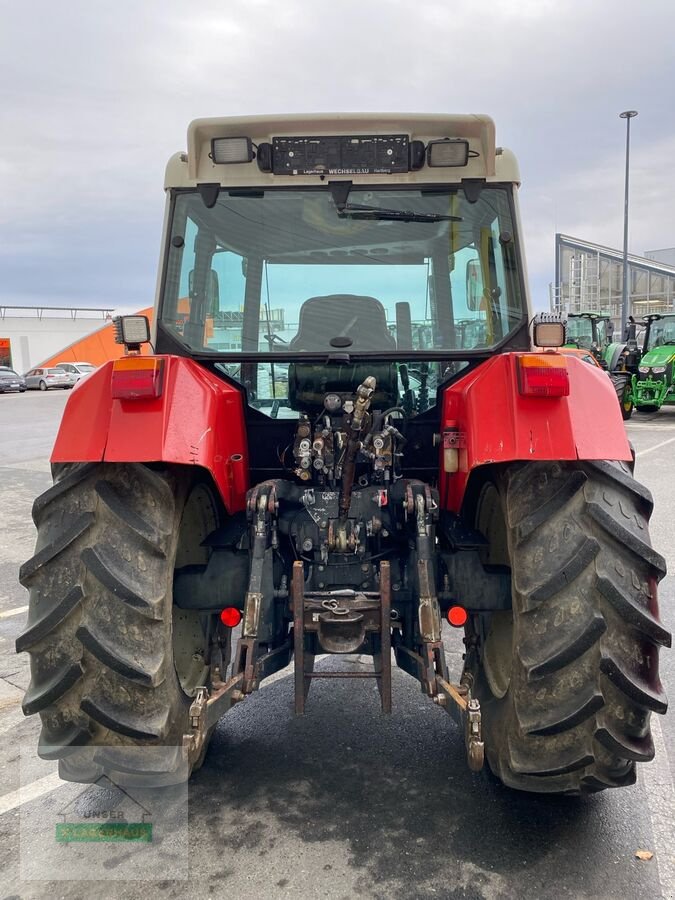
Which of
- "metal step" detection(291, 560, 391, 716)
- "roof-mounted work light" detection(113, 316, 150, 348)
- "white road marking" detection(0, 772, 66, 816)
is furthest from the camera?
"white road marking" detection(0, 772, 66, 816)

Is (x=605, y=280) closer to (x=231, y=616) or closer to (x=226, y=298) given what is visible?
(x=226, y=298)

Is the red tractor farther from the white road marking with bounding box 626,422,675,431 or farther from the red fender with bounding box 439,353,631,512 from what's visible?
the white road marking with bounding box 626,422,675,431

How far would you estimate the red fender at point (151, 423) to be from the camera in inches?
104

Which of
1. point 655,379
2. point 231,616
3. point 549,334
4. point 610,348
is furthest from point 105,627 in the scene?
point 655,379

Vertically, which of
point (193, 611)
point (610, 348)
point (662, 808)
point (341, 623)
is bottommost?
point (662, 808)

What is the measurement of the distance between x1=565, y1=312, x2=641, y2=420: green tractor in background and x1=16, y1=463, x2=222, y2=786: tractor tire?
1629cm

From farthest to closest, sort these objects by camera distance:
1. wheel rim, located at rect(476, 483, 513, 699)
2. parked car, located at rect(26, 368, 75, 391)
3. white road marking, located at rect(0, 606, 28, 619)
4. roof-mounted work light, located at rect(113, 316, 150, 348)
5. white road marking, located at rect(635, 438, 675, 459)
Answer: parked car, located at rect(26, 368, 75, 391) < white road marking, located at rect(635, 438, 675, 459) < white road marking, located at rect(0, 606, 28, 619) < wheel rim, located at rect(476, 483, 513, 699) < roof-mounted work light, located at rect(113, 316, 150, 348)

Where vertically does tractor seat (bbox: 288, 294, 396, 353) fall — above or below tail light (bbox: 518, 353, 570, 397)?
above

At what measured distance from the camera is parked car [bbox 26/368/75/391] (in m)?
38.5

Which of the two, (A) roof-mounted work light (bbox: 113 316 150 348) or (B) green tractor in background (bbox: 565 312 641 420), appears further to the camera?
(B) green tractor in background (bbox: 565 312 641 420)

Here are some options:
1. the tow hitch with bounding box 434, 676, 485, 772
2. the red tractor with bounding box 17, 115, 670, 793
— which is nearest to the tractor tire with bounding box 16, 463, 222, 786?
the red tractor with bounding box 17, 115, 670, 793

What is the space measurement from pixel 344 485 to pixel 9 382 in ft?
121

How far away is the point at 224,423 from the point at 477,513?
1233 millimetres

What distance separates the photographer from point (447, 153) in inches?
129
